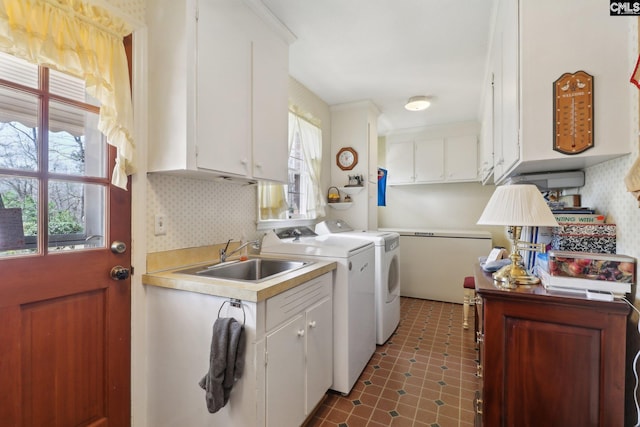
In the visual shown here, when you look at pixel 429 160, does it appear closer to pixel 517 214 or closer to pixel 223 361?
pixel 517 214

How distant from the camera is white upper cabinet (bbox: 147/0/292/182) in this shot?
1.34 m

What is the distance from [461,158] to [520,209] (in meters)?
3.21

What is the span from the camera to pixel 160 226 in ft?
5.06

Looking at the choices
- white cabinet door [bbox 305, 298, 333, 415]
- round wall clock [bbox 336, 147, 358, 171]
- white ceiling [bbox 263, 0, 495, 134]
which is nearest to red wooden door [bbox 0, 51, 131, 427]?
white cabinet door [bbox 305, 298, 333, 415]

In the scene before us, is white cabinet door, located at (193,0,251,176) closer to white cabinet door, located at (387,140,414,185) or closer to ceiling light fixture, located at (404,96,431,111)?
ceiling light fixture, located at (404,96,431,111)

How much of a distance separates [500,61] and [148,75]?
195cm

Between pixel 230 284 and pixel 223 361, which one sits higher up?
pixel 230 284

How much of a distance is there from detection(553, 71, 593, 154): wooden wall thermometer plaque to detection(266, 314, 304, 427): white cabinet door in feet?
4.55

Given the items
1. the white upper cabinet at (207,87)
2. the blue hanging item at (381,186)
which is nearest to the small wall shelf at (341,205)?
the blue hanging item at (381,186)

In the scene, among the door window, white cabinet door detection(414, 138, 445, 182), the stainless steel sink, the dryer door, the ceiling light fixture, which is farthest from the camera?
white cabinet door detection(414, 138, 445, 182)

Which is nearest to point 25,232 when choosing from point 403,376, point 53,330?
point 53,330

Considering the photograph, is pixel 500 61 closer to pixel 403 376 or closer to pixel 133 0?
pixel 133 0

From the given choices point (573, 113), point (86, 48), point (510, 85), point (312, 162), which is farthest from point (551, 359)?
point (312, 162)

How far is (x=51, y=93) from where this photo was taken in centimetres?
118
